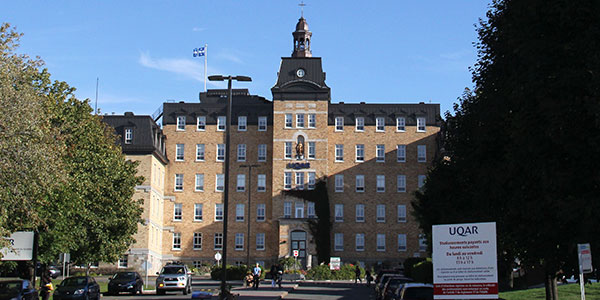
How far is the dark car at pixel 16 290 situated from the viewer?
28805mm

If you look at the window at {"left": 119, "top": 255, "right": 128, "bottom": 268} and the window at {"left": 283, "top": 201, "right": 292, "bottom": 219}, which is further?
the window at {"left": 283, "top": 201, "right": 292, "bottom": 219}

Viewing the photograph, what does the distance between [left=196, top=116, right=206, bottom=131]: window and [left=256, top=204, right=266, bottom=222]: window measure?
429 inches

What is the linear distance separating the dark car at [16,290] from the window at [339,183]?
→ 58024mm

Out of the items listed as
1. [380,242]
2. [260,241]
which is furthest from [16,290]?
[380,242]

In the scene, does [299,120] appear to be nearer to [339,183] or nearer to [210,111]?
[339,183]

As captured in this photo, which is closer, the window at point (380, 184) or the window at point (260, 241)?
the window at point (260, 241)

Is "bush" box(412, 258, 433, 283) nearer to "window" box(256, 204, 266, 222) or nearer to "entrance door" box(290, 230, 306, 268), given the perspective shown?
"entrance door" box(290, 230, 306, 268)

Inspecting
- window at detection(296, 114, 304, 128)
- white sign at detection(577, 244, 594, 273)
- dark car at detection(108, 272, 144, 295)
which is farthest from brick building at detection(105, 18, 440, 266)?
white sign at detection(577, 244, 594, 273)

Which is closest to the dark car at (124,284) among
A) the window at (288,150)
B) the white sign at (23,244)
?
the white sign at (23,244)

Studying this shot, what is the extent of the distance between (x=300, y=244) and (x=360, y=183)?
10273 mm

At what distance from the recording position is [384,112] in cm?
8794

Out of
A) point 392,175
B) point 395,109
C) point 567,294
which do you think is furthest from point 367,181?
point 567,294

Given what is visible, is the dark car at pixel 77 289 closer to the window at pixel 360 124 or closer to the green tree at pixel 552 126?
the green tree at pixel 552 126

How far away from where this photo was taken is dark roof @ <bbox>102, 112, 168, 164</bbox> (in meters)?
79.6
